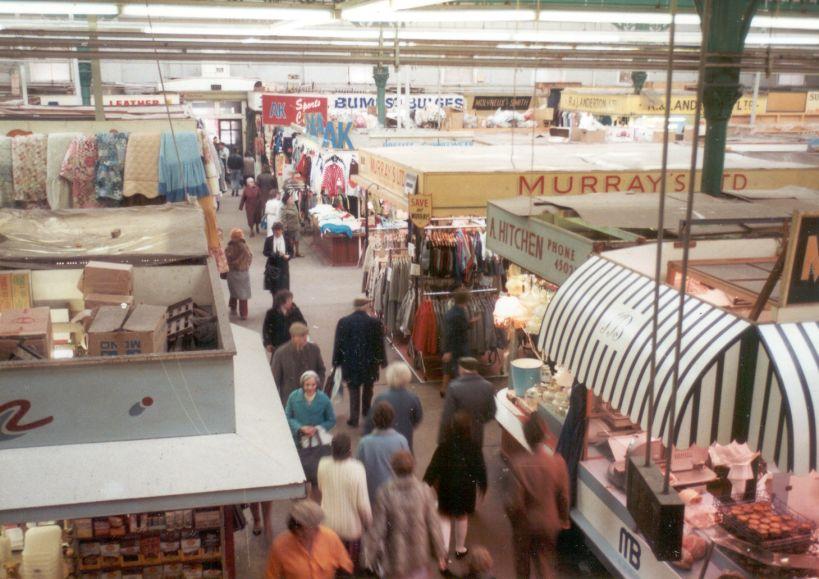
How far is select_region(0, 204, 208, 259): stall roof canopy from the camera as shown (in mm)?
8820

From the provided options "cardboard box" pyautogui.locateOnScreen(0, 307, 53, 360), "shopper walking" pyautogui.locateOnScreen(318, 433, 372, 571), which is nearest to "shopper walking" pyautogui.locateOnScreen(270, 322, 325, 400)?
"shopper walking" pyautogui.locateOnScreen(318, 433, 372, 571)

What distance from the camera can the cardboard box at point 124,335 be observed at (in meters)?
5.95

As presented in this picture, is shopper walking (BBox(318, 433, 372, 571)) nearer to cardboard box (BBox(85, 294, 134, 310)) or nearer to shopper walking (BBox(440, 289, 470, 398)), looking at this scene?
cardboard box (BBox(85, 294, 134, 310))

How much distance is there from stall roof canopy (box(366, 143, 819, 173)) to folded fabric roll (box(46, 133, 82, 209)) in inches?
174

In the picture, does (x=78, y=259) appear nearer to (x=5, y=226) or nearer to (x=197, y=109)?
(x=5, y=226)

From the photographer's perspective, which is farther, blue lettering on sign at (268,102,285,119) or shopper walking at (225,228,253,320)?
blue lettering on sign at (268,102,285,119)

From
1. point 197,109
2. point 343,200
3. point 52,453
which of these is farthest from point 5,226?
point 197,109

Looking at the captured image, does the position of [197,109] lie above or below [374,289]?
above

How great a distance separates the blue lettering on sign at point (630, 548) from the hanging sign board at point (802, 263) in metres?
2.58

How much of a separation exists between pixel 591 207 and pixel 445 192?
316 cm

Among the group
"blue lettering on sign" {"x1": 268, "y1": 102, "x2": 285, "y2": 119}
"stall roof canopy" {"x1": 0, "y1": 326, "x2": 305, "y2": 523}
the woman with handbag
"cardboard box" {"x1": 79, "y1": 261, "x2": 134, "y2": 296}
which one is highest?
"blue lettering on sign" {"x1": 268, "y1": 102, "x2": 285, "y2": 119}

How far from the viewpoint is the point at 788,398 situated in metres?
4.64

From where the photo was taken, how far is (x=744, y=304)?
20.6ft

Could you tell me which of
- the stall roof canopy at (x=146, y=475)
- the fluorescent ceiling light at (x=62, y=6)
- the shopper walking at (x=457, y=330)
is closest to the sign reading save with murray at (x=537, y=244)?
the shopper walking at (x=457, y=330)
